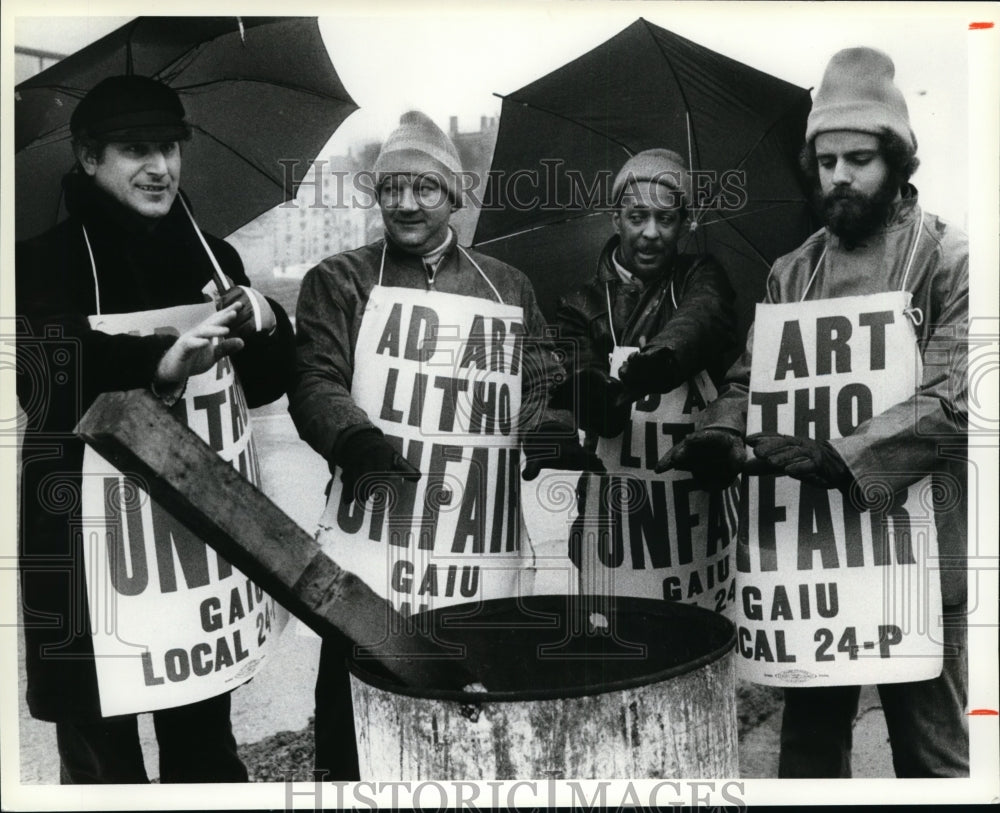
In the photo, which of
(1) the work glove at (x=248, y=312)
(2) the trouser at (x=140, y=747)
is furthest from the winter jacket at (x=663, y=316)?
(2) the trouser at (x=140, y=747)

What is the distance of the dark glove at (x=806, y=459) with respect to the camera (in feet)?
14.9

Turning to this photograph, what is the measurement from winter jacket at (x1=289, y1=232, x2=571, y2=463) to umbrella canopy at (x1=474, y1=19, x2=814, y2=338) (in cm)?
10

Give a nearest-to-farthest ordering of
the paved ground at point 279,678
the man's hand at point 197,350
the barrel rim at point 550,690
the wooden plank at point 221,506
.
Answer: the barrel rim at point 550,690, the wooden plank at point 221,506, the man's hand at point 197,350, the paved ground at point 279,678

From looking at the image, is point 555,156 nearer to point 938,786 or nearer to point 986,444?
point 986,444

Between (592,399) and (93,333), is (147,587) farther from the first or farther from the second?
(592,399)

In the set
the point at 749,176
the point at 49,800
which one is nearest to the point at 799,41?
the point at 749,176

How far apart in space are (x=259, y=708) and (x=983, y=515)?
293cm

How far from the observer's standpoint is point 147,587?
4441 mm

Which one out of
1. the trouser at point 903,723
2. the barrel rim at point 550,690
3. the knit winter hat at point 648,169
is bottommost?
the trouser at point 903,723

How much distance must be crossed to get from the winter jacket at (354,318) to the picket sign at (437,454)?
45 mm

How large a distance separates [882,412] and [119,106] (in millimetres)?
3149

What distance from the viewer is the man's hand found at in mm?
4398

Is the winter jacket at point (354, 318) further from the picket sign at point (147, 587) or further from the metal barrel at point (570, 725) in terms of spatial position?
the metal barrel at point (570, 725)

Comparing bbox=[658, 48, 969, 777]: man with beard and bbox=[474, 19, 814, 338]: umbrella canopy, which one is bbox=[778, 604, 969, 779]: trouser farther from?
bbox=[474, 19, 814, 338]: umbrella canopy
